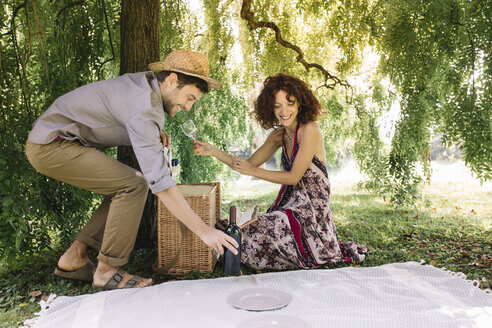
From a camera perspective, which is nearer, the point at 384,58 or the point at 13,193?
the point at 13,193

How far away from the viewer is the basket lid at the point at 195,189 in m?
3.01

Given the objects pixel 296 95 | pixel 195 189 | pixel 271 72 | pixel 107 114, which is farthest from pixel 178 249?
pixel 271 72

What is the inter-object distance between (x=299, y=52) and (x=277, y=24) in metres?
0.47

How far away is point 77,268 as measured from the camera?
113 inches

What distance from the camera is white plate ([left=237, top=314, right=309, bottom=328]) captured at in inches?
81.0

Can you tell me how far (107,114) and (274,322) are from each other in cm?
152

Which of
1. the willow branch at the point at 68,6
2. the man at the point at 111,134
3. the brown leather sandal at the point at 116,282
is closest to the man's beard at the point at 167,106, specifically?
the man at the point at 111,134

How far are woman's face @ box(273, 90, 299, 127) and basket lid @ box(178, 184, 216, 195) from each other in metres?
0.76

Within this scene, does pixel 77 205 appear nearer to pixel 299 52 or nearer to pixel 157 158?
pixel 157 158

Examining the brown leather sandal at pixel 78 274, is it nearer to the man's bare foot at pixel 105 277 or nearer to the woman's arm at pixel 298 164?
the man's bare foot at pixel 105 277

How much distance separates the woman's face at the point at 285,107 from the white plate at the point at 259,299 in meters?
1.37

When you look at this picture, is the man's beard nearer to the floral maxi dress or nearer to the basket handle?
the basket handle

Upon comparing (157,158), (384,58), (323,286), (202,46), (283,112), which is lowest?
(323,286)

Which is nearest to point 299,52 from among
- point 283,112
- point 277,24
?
point 277,24
